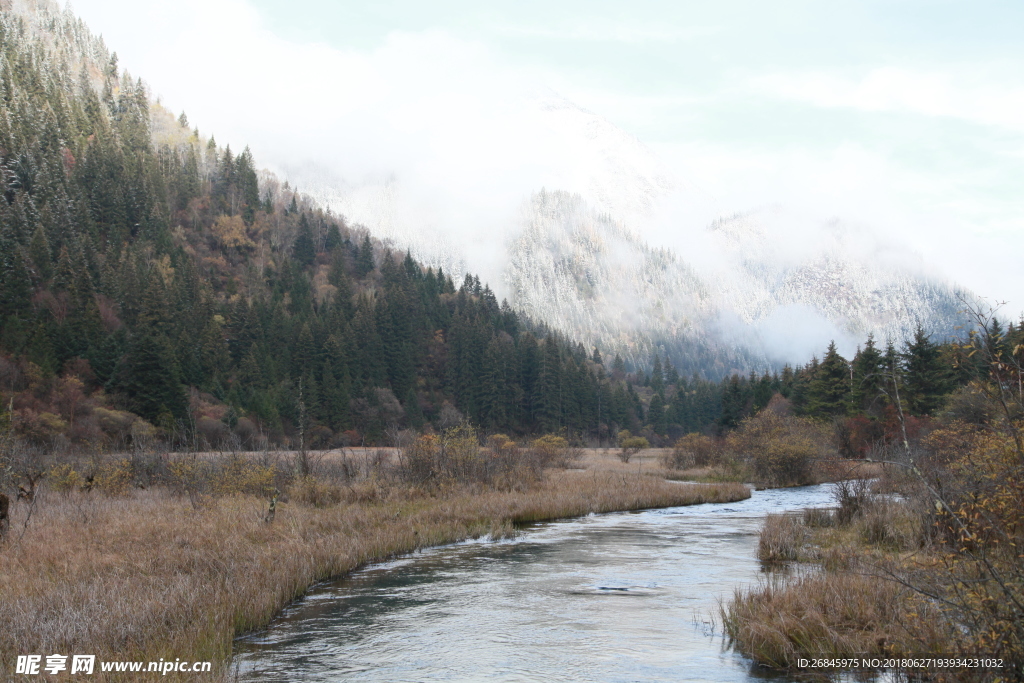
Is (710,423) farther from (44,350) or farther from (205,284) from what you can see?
(44,350)

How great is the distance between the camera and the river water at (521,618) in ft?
37.9

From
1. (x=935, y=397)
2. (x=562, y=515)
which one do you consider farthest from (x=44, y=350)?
(x=935, y=397)

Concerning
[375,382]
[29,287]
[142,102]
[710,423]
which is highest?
[142,102]

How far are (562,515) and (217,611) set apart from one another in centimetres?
2326

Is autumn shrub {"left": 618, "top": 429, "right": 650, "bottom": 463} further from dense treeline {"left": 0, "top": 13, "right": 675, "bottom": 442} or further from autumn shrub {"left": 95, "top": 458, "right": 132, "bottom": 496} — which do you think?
autumn shrub {"left": 95, "top": 458, "right": 132, "bottom": 496}

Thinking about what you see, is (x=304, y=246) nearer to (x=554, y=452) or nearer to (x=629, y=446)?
(x=629, y=446)

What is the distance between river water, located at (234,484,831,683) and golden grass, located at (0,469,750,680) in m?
0.85

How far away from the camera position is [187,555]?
16234 mm

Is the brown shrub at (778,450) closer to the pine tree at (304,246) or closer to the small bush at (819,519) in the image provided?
the small bush at (819,519)

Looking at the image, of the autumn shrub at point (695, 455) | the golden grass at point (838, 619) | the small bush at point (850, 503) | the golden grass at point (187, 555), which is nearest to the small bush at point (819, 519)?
the small bush at point (850, 503)

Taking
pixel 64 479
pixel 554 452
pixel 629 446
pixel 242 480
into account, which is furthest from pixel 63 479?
pixel 629 446

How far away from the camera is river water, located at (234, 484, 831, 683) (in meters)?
11.6

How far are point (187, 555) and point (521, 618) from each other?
26.3 ft

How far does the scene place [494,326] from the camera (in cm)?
14838
